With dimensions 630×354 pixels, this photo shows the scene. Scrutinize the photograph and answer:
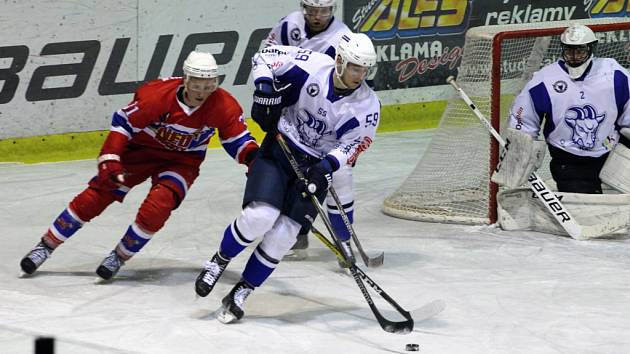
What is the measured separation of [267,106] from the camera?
4.50 metres

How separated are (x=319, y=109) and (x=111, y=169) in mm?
788

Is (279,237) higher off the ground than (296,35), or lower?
lower

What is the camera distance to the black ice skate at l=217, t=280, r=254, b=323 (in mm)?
4273

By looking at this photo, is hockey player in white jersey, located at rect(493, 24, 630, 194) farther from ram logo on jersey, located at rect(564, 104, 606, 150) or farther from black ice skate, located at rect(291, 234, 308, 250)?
black ice skate, located at rect(291, 234, 308, 250)

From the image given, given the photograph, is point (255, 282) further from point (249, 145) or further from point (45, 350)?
point (45, 350)

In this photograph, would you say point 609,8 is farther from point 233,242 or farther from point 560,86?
point 233,242

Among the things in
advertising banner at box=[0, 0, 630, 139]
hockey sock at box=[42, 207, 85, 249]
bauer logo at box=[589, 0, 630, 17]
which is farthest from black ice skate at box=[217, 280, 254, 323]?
bauer logo at box=[589, 0, 630, 17]

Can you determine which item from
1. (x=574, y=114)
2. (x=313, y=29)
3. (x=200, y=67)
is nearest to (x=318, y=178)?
(x=200, y=67)

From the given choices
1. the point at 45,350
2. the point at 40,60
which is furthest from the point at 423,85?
the point at 45,350

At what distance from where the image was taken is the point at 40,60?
278 inches

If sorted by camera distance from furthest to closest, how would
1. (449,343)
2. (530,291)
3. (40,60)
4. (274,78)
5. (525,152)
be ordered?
(40,60) < (525,152) < (530,291) < (274,78) < (449,343)

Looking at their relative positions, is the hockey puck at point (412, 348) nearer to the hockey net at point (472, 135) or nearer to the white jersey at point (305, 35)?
the white jersey at point (305, 35)

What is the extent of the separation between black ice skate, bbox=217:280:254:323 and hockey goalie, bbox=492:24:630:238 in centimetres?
183

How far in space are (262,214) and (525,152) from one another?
184 centimetres
